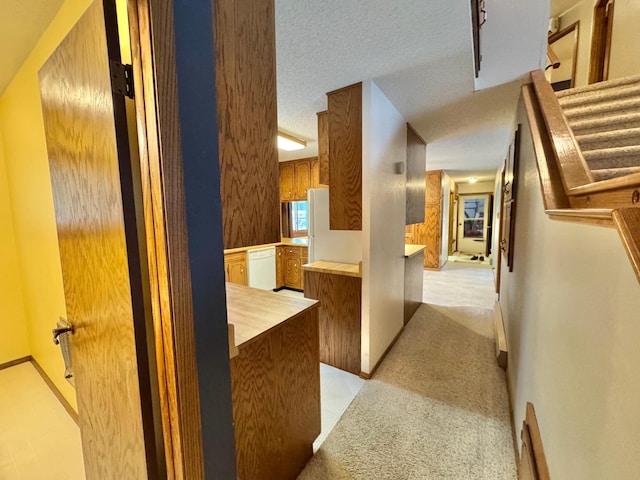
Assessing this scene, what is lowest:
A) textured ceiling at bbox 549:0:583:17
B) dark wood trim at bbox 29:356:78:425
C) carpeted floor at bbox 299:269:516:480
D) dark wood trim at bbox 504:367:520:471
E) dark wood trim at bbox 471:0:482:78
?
carpeted floor at bbox 299:269:516:480

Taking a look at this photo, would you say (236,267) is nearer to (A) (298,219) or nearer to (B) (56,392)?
(A) (298,219)

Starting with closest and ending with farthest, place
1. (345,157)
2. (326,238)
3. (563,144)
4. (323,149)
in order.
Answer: (563,144) < (345,157) < (323,149) < (326,238)

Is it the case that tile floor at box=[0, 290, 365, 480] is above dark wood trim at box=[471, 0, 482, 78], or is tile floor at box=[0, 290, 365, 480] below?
below

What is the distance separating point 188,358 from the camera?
63 cm

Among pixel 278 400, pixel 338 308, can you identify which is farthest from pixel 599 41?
pixel 278 400

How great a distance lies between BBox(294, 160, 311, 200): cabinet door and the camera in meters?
4.57

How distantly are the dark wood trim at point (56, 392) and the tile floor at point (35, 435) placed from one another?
1.0 inches

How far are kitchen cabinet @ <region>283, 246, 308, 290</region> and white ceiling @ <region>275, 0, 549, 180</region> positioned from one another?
2.14 metres

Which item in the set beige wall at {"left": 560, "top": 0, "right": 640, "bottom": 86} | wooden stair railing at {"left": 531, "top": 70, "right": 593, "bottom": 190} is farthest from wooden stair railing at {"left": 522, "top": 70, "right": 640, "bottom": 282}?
beige wall at {"left": 560, "top": 0, "right": 640, "bottom": 86}

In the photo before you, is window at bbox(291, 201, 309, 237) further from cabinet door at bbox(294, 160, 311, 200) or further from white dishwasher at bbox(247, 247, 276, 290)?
white dishwasher at bbox(247, 247, 276, 290)

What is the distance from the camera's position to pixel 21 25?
132 cm

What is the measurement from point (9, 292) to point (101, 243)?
278 cm

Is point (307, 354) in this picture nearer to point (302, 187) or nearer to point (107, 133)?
point (107, 133)

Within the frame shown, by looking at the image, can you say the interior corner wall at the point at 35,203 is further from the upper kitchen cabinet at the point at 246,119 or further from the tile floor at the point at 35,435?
the upper kitchen cabinet at the point at 246,119
